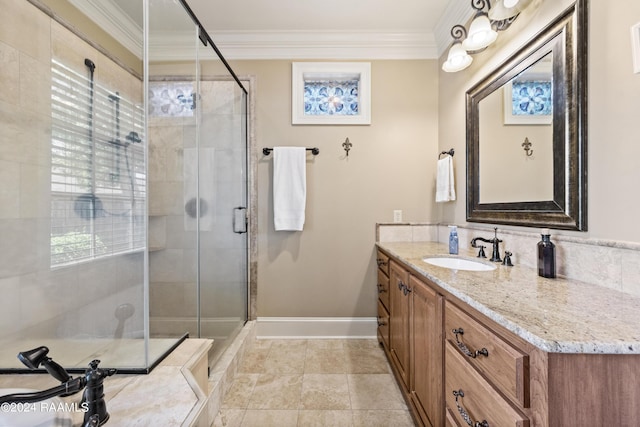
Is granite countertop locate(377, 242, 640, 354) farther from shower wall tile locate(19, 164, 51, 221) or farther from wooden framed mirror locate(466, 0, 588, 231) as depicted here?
shower wall tile locate(19, 164, 51, 221)

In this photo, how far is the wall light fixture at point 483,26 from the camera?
1385 mm

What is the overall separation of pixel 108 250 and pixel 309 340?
5.54ft

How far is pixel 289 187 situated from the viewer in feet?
7.52

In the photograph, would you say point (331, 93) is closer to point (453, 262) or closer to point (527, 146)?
point (527, 146)

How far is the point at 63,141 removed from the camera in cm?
148

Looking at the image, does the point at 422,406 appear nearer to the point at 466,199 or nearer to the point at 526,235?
the point at 526,235

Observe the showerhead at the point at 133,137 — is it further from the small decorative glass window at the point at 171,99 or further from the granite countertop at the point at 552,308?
the granite countertop at the point at 552,308

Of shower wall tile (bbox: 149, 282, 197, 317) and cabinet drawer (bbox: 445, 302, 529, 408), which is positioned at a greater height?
cabinet drawer (bbox: 445, 302, 529, 408)

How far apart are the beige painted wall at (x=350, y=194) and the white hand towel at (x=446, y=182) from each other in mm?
234

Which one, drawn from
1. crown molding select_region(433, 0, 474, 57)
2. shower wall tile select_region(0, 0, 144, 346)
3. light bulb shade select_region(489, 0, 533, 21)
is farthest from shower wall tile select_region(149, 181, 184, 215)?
crown molding select_region(433, 0, 474, 57)

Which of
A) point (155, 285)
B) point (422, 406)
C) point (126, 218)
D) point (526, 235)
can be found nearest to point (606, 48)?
point (526, 235)

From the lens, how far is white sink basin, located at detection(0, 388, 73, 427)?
0.67 meters

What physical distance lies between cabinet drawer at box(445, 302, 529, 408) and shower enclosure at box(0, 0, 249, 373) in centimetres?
122

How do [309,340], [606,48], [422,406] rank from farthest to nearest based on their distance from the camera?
1. [309,340]
2. [422,406]
3. [606,48]
